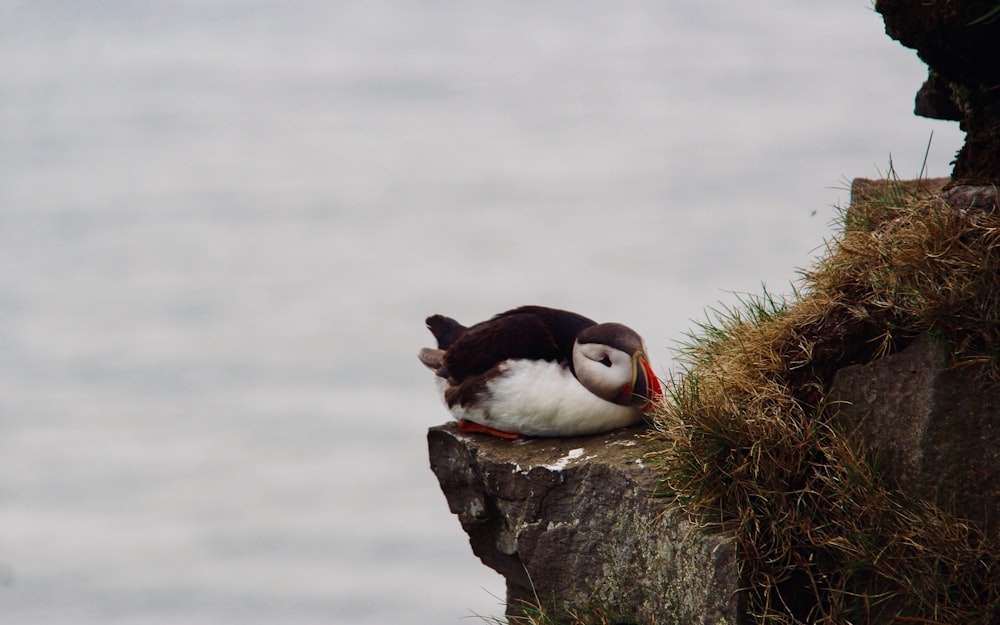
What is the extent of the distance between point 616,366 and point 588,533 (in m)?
0.74

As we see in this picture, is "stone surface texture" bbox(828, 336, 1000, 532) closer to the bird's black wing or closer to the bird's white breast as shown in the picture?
the bird's white breast

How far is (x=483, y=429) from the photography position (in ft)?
18.8

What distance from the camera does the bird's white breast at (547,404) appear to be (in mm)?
5406

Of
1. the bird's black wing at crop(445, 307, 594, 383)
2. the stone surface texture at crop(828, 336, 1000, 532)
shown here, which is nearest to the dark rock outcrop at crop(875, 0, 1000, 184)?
the stone surface texture at crop(828, 336, 1000, 532)

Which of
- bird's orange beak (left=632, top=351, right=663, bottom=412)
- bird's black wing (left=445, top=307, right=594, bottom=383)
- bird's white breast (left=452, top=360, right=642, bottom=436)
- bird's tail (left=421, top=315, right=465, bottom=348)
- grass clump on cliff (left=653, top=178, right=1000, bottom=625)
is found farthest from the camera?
bird's tail (left=421, top=315, right=465, bottom=348)

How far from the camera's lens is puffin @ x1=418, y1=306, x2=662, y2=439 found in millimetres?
5340

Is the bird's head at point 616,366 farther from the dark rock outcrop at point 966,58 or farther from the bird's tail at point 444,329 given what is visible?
the dark rock outcrop at point 966,58

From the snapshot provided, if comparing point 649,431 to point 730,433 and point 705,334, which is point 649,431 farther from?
point 705,334

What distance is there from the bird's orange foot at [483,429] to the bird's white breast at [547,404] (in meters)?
0.08

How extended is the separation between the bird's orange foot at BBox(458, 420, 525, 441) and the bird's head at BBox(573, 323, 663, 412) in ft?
1.51

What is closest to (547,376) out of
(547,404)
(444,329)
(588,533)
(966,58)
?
(547,404)

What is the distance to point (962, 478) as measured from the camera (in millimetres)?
4574

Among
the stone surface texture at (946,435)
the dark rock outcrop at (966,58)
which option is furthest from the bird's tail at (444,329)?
the dark rock outcrop at (966,58)

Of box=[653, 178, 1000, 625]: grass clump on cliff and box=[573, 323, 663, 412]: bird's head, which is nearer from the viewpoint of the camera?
box=[653, 178, 1000, 625]: grass clump on cliff
